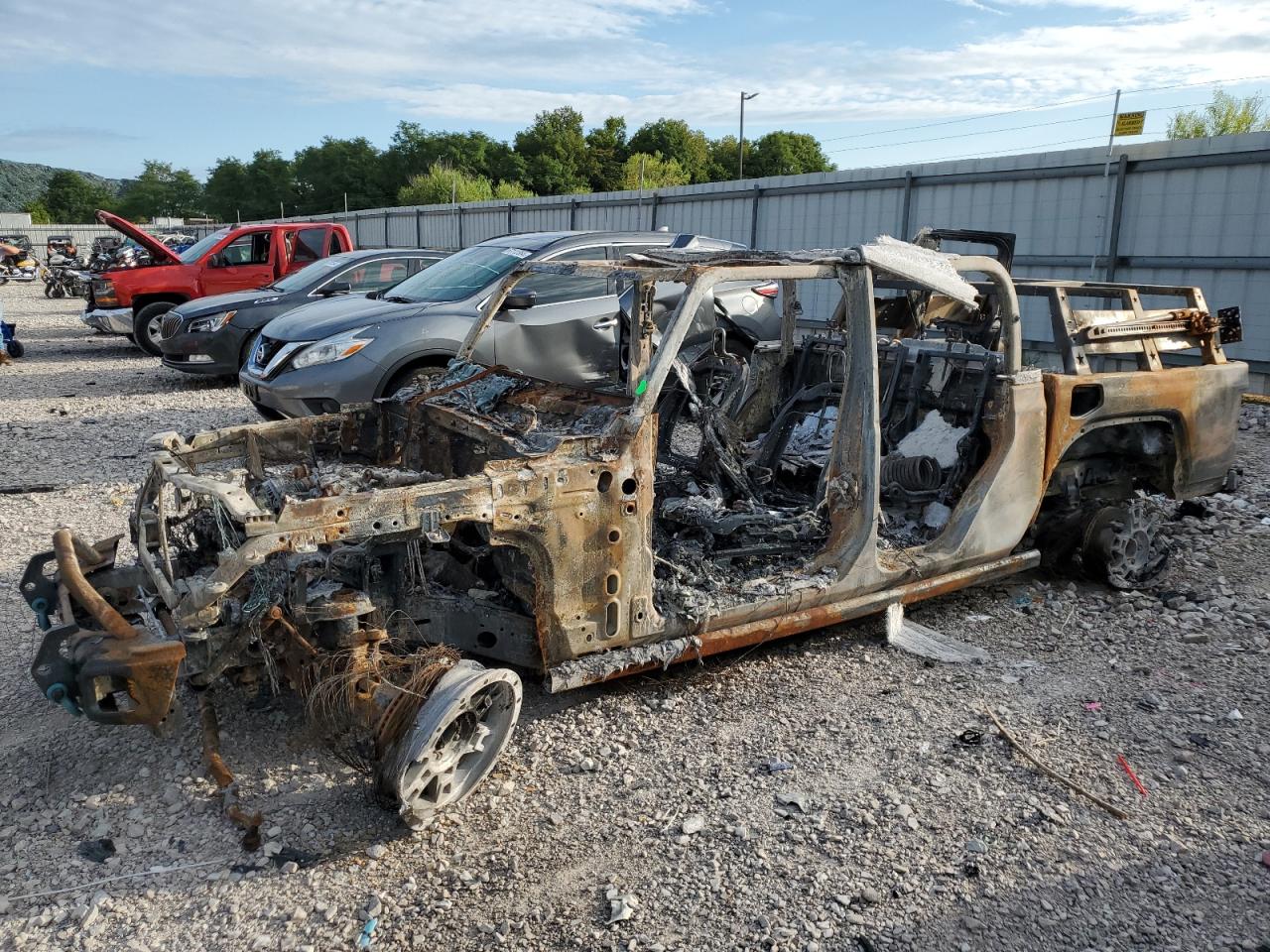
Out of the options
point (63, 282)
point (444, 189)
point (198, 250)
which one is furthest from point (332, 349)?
point (444, 189)

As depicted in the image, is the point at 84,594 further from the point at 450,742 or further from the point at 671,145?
the point at 671,145

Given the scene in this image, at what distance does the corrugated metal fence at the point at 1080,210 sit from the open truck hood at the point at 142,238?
28.1ft

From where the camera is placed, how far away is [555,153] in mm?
61219

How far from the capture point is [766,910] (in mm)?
2814

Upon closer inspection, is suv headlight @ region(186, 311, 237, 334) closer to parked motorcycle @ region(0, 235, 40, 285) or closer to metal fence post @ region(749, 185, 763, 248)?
metal fence post @ region(749, 185, 763, 248)

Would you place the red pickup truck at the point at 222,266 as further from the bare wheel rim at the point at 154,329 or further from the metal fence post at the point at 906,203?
the metal fence post at the point at 906,203

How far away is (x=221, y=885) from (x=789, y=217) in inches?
550

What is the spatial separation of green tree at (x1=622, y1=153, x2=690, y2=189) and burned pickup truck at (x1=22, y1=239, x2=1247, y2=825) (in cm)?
4975

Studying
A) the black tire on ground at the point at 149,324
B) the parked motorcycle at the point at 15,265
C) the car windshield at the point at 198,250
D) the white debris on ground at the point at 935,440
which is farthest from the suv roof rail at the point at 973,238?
the parked motorcycle at the point at 15,265

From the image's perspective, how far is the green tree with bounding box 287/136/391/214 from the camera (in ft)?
230

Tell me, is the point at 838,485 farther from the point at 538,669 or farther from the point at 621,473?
the point at 538,669

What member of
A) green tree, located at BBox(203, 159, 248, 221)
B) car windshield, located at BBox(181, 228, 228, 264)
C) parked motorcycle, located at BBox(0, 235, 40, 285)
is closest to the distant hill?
green tree, located at BBox(203, 159, 248, 221)

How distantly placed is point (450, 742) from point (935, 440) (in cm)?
315

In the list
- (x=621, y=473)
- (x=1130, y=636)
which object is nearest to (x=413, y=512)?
(x=621, y=473)
